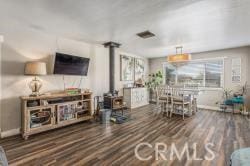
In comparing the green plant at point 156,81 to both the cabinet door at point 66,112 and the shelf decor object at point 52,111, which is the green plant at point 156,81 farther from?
the cabinet door at point 66,112

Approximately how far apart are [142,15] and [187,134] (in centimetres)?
256

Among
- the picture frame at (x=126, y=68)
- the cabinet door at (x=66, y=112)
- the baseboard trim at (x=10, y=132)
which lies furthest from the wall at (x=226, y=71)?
the baseboard trim at (x=10, y=132)

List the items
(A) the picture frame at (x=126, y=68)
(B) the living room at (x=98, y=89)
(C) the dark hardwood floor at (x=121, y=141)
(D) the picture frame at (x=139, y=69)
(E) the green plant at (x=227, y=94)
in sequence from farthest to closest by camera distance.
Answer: (D) the picture frame at (x=139, y=69)
(A) the picture frame at (x=126, y=68)
(E) the green plant at (x=227, y=94)
(B) the living room at (x=98, y=89)
(C) the dark hardwood floor at (x=121, y=141)

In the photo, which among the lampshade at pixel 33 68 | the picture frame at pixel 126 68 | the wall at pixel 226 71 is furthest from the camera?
the picture frame at pixel 126 68

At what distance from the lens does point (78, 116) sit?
357 cm

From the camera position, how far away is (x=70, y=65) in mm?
3586

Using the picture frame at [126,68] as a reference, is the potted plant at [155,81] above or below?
below

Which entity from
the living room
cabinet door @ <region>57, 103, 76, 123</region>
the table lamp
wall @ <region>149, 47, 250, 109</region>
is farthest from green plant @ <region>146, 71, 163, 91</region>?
the table lamp

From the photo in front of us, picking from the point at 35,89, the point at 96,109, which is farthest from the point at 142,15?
the point at 96,109

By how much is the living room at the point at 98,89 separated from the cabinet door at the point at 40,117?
0.02 metres

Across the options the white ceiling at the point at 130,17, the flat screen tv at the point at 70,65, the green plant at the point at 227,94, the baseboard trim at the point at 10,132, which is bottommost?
the baseboard trim at the point at 10,132

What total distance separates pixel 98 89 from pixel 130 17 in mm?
2754

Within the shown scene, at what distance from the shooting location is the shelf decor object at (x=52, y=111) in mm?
Result: 2703

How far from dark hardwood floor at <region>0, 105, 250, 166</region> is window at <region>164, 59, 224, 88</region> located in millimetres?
2031
